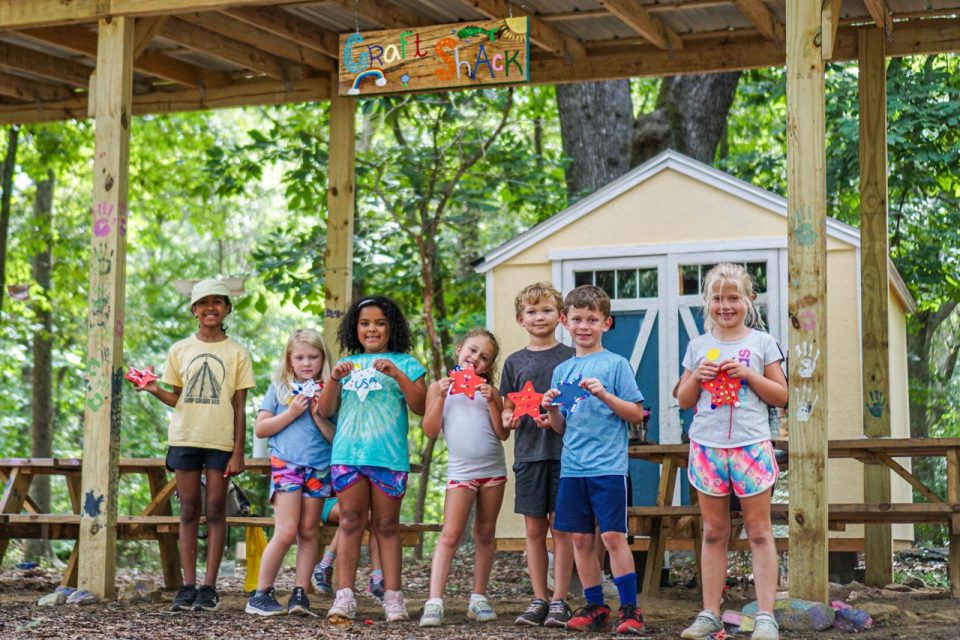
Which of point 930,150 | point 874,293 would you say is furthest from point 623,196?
point 930,150

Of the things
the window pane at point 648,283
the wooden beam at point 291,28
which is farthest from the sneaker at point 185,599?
the window pane at point 648,283

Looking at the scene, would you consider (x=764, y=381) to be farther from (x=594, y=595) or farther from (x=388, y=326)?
(x=388, y=326)

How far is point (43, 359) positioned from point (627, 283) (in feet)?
32.1

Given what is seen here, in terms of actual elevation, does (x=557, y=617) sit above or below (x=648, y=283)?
below

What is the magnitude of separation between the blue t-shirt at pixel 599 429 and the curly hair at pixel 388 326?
1.05 m

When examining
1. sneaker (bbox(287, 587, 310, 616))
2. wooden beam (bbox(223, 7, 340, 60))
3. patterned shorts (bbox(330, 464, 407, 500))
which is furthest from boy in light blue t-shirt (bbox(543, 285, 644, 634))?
wooden beam (bbox(223, 7, 340, 60))

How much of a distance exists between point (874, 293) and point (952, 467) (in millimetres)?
1356

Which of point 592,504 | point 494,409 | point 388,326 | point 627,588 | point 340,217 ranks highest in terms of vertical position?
point 340,217

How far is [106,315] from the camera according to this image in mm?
6898

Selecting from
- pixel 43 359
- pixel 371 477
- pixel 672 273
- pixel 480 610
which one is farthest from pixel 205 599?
pixel 43 359

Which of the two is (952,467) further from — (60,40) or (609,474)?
(60,40)

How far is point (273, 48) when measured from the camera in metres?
8.10

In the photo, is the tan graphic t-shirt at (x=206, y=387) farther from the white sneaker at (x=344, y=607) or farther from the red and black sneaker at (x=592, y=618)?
Answer: the red and black sneaker at (x=592, y=618)

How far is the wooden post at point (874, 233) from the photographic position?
774 cm
